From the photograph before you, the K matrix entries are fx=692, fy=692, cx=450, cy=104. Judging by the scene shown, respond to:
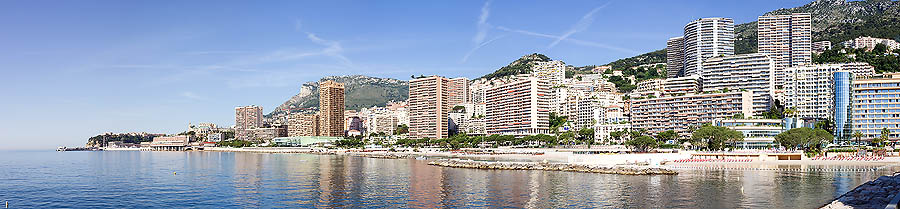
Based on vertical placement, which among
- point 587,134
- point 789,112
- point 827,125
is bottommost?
point 587,134

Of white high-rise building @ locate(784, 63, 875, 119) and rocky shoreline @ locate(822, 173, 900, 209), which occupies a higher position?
white high-rise building @ locate(784, 63, 875, 119)

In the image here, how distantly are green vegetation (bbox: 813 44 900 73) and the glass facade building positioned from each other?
199 feet

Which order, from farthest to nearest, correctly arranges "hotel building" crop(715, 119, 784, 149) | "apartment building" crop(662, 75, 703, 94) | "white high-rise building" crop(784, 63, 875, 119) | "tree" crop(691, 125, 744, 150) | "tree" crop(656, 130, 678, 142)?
"apartment building" crop(662, 75, 703, 94), "white high-rise building" crop(784, 63, 875, 119), "tree" crop(656, 130, 678, 142), "hotel building" crop(715, 119, 784, 149), "tree" crop(691, 125, 744, 150)

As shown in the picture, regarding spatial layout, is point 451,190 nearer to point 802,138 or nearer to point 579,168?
point 579,168

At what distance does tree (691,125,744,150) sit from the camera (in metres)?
117

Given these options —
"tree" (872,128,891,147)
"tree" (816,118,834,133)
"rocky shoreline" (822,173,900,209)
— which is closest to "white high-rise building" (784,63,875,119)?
"tree" (816,118,834,133)

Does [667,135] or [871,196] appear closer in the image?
[871,196]

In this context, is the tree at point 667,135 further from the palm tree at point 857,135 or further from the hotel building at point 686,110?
the palm tree at point 857,135

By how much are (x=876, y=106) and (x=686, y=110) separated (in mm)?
38550

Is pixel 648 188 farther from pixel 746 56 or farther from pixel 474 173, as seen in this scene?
pixel 746 56

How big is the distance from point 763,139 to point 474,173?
72.2 m

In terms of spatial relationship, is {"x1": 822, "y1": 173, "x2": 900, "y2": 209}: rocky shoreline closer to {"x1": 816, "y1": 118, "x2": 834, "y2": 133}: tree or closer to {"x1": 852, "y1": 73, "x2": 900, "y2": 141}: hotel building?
{"x1": 852, "y1": 73, "x2": 900, "y2": 141}: hotel building

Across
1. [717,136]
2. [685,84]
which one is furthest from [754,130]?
[685,84]

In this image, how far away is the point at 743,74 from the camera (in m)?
172
